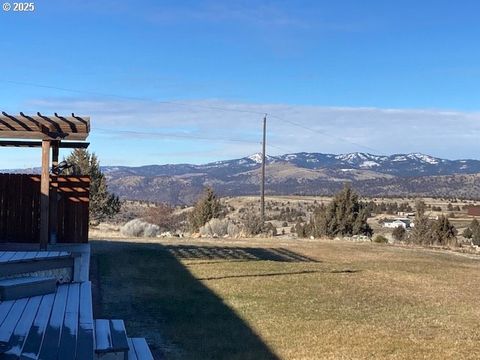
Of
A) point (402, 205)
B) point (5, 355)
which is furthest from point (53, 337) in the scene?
point (402, 205)

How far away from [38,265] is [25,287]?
0.94 metres

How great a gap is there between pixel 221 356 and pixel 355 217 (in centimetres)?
2410

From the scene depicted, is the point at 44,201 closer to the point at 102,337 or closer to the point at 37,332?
the point at 102,337

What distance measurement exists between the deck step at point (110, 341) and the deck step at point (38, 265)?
123 centimetres

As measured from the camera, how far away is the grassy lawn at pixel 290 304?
6.93m

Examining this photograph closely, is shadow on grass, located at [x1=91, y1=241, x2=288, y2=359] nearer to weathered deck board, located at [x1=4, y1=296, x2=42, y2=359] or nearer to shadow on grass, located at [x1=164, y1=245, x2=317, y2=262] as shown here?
shadow on grass, located at [x1=164, y1=245, x2=317, y2=262]

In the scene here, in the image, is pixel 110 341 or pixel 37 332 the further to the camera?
pixel 110 341

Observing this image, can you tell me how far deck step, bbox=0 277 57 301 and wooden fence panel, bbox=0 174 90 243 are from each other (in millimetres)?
5203

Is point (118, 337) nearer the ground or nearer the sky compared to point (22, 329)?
nearer the ground

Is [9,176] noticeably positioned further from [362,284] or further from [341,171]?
[341,171]

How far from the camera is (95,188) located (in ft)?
97.7

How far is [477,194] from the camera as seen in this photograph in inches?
3484

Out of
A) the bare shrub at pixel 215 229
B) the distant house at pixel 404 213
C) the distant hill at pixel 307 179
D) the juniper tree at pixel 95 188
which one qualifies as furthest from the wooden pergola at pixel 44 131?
the distant hill at pixel 307 179

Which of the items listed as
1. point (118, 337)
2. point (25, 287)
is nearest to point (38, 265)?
point (25, 287)
